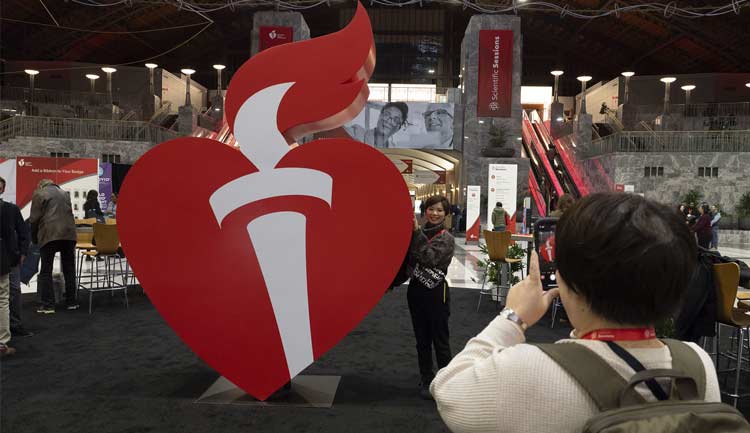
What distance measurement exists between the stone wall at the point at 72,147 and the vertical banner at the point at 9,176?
826 cm

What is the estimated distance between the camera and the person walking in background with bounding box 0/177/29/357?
4.25m

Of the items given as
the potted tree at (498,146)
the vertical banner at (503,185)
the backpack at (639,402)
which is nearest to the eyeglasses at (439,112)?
the potted tree at (498,146)

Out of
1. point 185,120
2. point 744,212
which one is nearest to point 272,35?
point 185,120

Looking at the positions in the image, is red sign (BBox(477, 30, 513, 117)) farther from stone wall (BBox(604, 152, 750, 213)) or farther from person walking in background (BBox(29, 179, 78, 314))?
person walking in background (BBox(29, 179, 78, 314))

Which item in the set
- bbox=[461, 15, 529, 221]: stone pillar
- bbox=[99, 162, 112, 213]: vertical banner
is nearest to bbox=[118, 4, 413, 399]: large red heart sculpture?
bbox=[99, 162, 112, 213]: vertical banner

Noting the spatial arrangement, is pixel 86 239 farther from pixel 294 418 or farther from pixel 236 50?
pixel 236 50

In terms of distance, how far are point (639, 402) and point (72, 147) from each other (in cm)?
1638

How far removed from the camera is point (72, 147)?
1458 centimetres

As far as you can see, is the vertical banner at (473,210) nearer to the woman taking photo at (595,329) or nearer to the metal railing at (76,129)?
the metal railing at (76,129)

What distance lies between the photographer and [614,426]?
704 mm

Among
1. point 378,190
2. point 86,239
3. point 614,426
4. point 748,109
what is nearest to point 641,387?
point 614,426

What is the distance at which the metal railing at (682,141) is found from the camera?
1516 cm

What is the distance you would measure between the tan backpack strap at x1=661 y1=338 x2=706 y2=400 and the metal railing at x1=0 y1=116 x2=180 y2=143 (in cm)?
1616

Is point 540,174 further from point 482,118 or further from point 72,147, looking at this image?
point 72,147
